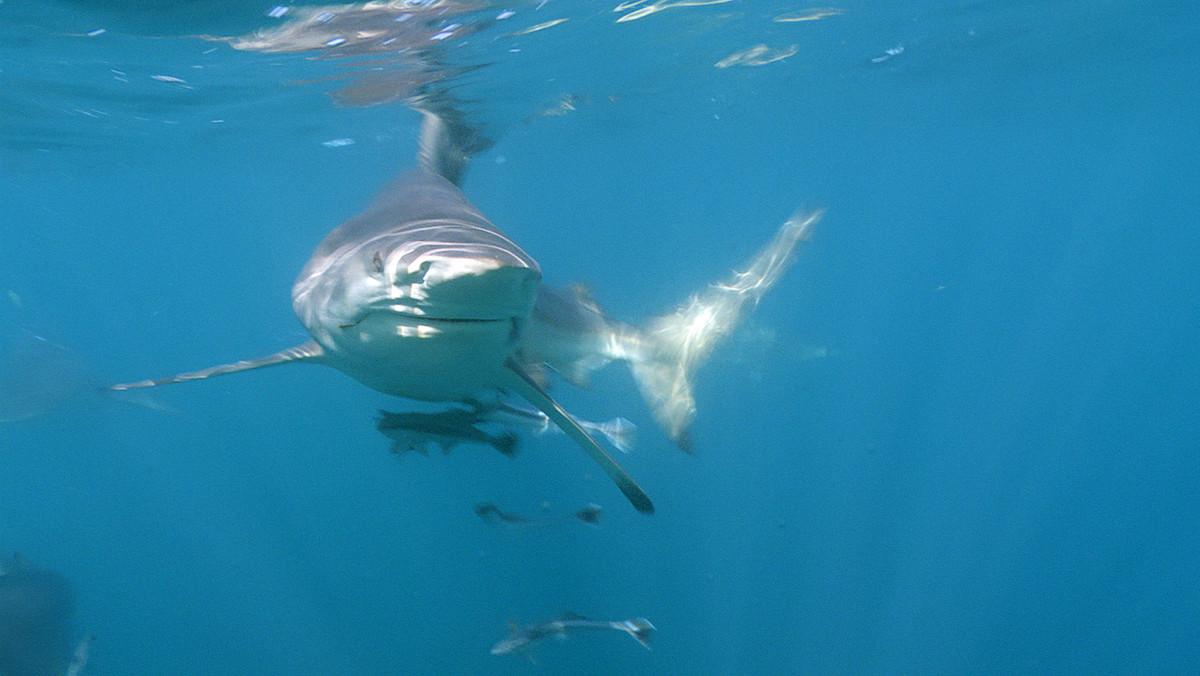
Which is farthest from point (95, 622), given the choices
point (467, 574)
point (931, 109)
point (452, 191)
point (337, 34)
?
point (931, 109)

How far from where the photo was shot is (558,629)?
18.6 ft

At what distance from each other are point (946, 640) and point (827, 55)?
1240cm

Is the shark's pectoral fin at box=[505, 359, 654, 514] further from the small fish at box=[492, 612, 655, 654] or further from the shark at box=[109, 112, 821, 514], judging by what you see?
the small fish at box=[492, 612, 655, 654]

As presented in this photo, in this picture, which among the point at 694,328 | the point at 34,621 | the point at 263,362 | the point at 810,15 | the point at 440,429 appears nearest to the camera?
the point at 263,362

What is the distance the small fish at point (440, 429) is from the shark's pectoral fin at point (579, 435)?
143 centimetres

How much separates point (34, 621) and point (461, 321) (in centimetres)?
983

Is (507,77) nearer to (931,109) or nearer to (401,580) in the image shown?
(401,580)

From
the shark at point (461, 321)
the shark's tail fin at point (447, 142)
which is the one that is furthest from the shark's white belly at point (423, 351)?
the shark's tail fin at point (447, 142)

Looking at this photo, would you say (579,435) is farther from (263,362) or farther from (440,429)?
(263,362)

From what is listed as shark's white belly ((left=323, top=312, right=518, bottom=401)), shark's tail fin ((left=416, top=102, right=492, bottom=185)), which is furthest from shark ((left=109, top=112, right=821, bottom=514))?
shark's tail fin ((left=416, top=102, right=492, bottom=185))

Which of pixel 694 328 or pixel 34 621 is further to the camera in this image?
pixel 34 621

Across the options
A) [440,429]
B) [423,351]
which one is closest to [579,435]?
[423,351]

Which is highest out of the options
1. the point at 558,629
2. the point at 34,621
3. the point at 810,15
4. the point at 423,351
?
the point at 810,15

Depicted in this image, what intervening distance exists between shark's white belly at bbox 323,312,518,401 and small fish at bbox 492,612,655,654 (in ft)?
8.32
